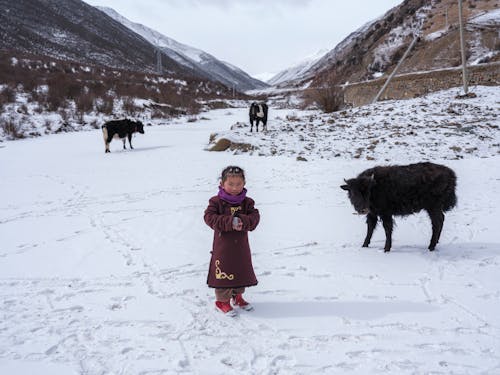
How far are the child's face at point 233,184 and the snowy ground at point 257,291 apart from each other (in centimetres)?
119

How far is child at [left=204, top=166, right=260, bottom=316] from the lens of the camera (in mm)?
3213

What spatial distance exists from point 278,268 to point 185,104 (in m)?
31.8

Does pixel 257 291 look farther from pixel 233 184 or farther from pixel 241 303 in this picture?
pixel 233 184

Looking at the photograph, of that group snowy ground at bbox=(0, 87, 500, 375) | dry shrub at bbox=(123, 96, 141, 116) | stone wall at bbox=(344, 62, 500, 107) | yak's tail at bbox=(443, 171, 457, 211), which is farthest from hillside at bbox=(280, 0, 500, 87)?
dry shrub at bbox=(123, 96, 141, 116)

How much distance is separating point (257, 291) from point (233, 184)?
4.32 feet

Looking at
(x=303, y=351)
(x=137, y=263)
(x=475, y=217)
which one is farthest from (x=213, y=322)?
(x=475, y=217)

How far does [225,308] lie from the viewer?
3.34 metres

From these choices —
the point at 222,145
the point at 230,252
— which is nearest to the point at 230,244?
the point at 230,252

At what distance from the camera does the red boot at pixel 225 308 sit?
3.28 metres

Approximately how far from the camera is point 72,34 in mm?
64562

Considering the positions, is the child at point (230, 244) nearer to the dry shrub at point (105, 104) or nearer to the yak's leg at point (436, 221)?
the yak's leg at point (436, 221)

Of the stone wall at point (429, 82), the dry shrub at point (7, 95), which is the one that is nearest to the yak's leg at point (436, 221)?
the stone wall at point (429, 82)

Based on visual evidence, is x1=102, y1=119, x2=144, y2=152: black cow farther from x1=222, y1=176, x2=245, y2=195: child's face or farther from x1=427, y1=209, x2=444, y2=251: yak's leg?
x1=427, y1=209, x2=444, y2=251: yak's leg

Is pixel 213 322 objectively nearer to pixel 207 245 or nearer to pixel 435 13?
pixel 207 245
